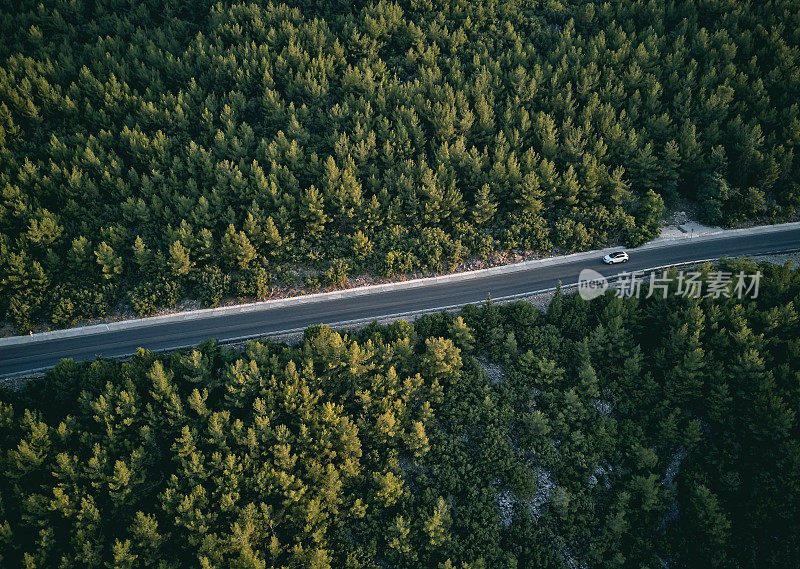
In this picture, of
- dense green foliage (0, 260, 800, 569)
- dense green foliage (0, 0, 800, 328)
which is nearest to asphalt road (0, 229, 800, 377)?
dense green foliage (0, 0, 800, 328)

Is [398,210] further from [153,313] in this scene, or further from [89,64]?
[89,64]

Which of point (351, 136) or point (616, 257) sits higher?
point (351, 136)

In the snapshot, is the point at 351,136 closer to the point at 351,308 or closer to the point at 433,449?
the point at 351,308

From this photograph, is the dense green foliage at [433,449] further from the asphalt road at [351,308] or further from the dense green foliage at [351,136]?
the dense green foliage at [351,136]

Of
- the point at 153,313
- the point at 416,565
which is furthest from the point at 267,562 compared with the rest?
the point at 153,313

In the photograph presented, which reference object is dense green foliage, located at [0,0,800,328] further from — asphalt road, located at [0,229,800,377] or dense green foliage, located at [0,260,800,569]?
dense green foliage, located at [0,260,800,569]

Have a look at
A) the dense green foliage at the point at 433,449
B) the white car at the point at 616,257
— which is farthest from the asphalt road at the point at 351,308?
the dense green foliage at the point at 433,449

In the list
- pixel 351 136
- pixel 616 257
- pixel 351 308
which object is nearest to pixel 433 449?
pixel 351 308
